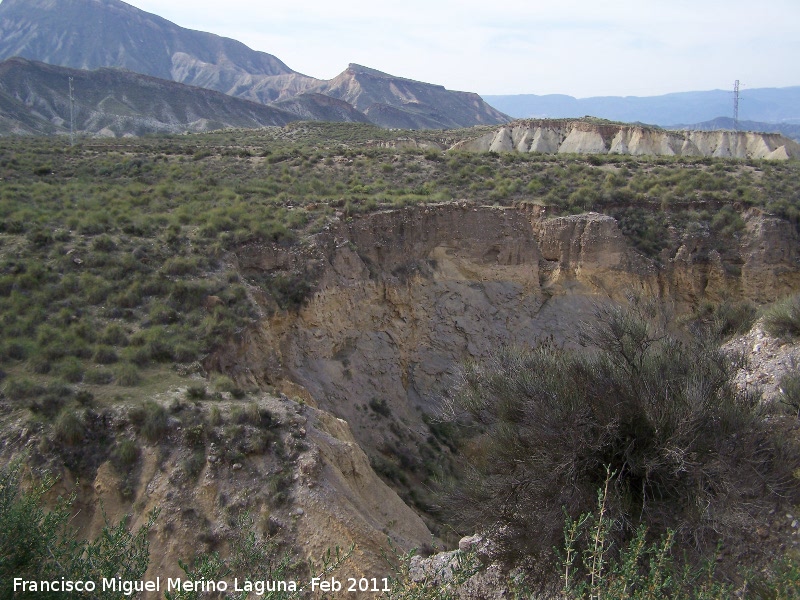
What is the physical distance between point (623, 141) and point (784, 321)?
3482 centimetres

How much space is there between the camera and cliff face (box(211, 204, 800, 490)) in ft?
43.5

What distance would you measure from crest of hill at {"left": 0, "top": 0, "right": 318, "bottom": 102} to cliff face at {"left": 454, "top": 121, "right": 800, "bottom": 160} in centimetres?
8766

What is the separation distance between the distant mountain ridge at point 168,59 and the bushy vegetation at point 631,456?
352ft

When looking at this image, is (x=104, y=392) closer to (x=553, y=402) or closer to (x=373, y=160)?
(x=553, y=402)

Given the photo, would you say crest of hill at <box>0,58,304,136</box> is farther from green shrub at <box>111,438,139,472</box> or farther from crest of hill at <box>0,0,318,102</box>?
green shrub at <box>111,438,139,472</box>

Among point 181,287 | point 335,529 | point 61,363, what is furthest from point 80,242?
point 335,529

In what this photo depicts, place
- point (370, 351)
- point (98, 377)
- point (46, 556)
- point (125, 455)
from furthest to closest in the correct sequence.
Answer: point (370, 351)
point (98, 377)
point (125, 455)
point (46, 556)

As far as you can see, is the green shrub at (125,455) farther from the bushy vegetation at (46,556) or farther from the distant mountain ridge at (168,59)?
the distant mountain ridge at (168,59)

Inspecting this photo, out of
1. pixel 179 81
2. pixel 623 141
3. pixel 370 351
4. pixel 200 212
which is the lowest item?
pixel 370 351

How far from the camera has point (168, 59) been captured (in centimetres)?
13312

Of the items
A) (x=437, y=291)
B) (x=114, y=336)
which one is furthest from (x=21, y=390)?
(x=437, y=291)

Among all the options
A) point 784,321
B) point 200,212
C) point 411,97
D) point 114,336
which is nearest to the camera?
point 114,336

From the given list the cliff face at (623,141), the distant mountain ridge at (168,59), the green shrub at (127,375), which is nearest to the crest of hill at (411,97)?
the distant mountain ridge at (168,59)

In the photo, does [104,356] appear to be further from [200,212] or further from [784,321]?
[784,321]
